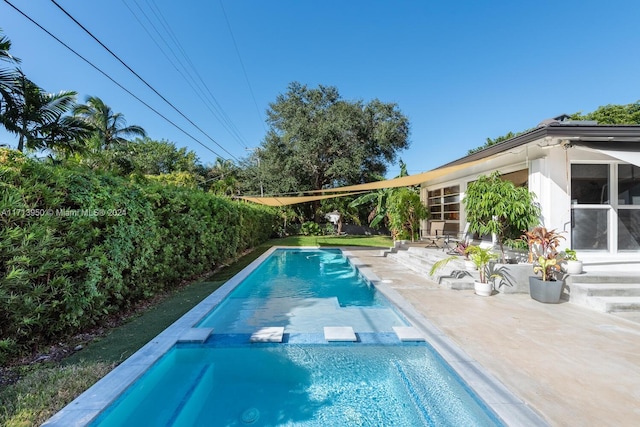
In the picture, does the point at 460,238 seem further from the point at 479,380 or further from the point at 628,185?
the point at 479,380

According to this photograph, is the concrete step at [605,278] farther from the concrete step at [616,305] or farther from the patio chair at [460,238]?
the patio chair at [460,238]

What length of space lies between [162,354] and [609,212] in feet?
37.0

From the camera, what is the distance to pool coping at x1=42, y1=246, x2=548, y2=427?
9.69 feet

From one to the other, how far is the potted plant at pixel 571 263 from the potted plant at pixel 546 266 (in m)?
0.13

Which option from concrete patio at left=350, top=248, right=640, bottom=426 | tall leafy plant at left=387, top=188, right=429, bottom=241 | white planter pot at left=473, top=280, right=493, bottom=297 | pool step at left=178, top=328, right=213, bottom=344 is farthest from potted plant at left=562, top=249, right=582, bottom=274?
tall leafy plant at left=387, top=188, right=429, bottom=241

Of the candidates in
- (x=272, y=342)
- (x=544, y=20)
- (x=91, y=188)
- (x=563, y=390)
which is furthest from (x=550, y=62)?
(x=91, y=188)

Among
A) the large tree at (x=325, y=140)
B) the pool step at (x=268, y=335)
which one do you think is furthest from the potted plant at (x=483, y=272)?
the large tree at (x=325, y=140)

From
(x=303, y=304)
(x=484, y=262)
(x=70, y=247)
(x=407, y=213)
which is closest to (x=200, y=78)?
(x=70, y=247)

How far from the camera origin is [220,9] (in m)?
13.6

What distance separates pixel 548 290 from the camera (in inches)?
267

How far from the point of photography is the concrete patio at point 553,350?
3199mm

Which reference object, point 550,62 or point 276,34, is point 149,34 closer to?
point 276,34

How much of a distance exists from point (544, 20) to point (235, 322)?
61.1ft

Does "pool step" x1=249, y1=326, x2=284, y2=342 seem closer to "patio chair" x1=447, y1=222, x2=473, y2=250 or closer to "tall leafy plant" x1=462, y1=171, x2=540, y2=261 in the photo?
"tall leafy plant" x1=462, y1=171, x2=540, y2=261
